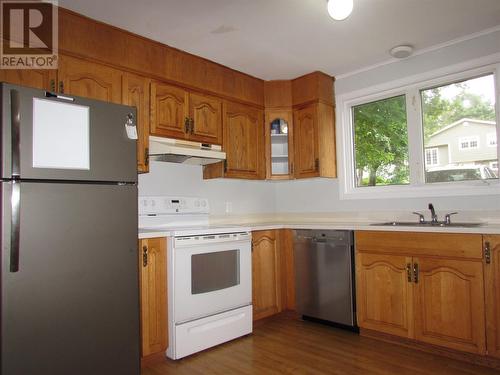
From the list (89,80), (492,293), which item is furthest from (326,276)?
(89,80)

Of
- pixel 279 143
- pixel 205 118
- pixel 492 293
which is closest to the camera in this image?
pixel 492 293

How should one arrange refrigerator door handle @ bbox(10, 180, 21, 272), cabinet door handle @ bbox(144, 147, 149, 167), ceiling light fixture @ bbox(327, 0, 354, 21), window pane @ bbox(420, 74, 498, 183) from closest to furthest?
refrigerator door handle @ bbox(10, 180, 21, 272) → ceiling light fixture @ bbox(327, 0, 354, 21) → cabinet door handle @ bbox(144, 147, 149, 167) → window pane @ bbox(420, 74, 498, 183)

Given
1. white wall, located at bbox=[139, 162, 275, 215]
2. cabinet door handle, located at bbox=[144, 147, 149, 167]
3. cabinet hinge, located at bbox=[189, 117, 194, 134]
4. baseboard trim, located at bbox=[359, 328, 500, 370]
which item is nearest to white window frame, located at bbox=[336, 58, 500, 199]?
white wall, located at bbox=[139, 162, 275, 215]

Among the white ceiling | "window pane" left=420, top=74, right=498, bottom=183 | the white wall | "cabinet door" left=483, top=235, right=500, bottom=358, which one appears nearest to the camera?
"cabinet door" left=483, top=235, right=500, bottom=358

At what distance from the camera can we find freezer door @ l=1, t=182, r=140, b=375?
5.17 feet

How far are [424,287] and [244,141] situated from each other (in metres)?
1.98

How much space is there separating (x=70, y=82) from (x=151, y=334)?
5.74ft

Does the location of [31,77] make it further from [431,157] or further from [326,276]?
[431,157]

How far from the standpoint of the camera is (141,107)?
105 inches

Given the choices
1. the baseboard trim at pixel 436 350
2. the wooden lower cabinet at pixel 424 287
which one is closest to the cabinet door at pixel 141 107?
the wooden lower cabinet at pixel 424 287

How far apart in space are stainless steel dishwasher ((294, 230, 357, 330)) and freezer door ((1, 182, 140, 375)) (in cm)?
159

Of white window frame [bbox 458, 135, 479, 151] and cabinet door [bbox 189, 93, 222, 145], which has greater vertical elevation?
cabinet door [bbox 189, 93, 222, 145]

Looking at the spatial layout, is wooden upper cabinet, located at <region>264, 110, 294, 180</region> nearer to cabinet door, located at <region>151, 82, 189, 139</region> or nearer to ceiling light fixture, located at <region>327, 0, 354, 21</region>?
cabinet door, located at <region>151, 82, 189, 139</region>

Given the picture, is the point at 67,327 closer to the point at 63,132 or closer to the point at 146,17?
the point at 63,132
